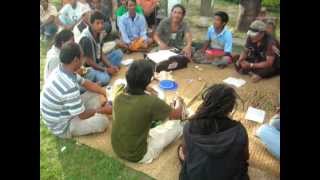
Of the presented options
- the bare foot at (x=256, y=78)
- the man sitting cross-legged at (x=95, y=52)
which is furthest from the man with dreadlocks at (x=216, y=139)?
the man sitting cross-legged at (x=95, y=52)

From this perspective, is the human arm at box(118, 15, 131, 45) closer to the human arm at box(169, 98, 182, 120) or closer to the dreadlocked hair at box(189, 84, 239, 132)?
the human arm at box(169, 98, 182, 120)

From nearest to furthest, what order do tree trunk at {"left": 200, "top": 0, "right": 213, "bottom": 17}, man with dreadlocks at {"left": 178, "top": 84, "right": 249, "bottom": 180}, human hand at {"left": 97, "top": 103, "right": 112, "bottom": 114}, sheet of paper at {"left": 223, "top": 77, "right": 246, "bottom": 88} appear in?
man with dreadlocks at {"left": 178, "top": 84, "right": 249, "bottom": 180}
human hand at {"left": 97, "top": 103, "right": 112, "bottom": 114}
sheet of paper at {"left": 223, "top": 77, "right": 246, "bottom": 88}
tree trunk at {"left": 200, "top": 0, "right": 213, "bottom": 17}

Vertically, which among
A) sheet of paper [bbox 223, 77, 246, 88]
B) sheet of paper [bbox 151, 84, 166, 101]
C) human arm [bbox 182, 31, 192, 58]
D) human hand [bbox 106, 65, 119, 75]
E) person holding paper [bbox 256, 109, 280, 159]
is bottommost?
person holding paper [bbox 256, 109, 280, 159]

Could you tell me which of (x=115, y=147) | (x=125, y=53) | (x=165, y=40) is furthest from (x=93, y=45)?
(x=115, y=147)

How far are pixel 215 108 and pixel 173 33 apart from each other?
2.96 meters

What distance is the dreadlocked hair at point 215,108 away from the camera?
3.36 metres

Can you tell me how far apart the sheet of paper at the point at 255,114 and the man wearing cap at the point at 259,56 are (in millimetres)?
717

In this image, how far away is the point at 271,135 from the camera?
4.05 metres

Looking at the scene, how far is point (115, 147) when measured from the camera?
4012 mm

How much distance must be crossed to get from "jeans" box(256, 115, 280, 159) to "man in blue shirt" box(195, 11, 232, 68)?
68.0 inches

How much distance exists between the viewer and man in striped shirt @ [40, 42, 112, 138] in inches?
158

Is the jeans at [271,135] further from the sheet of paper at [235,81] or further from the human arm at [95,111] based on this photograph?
the human arm at [95,111]

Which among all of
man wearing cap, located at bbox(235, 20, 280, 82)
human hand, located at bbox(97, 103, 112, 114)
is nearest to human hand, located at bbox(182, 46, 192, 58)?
man wearing cap, located at bbox(235, 20, 280, 82)
